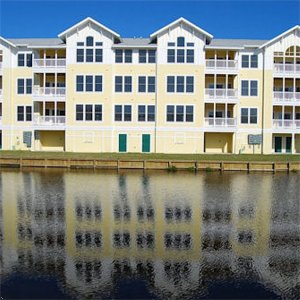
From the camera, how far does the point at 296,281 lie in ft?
32.9

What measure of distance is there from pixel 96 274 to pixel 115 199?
11.6 meters

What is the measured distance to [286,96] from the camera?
50.9 meters

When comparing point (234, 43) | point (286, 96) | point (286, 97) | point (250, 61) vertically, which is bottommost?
point (286, 97)

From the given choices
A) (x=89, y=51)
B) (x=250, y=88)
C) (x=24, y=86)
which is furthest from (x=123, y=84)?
Result: (x=250, y=88)

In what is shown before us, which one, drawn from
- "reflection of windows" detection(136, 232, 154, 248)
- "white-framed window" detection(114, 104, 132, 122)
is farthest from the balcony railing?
"reflection of windows" detection(136, 232, 154, 248)

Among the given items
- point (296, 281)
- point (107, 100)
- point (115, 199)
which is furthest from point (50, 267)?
point (107, 100)

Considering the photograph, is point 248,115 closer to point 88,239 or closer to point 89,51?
point 89,51

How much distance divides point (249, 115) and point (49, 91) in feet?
77.9

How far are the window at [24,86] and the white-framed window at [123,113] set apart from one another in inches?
435

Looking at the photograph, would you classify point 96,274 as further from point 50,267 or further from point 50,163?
point 50,163

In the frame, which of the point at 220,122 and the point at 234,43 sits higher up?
the point at 234,43

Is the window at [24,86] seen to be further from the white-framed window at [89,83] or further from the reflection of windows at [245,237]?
the reflection of windows at [245,237]

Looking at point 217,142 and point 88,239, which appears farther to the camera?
point 217,142

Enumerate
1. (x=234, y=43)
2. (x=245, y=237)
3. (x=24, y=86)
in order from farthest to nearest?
(x=234, y=43) → (x=24, y=86) → (x=245, y=237)
